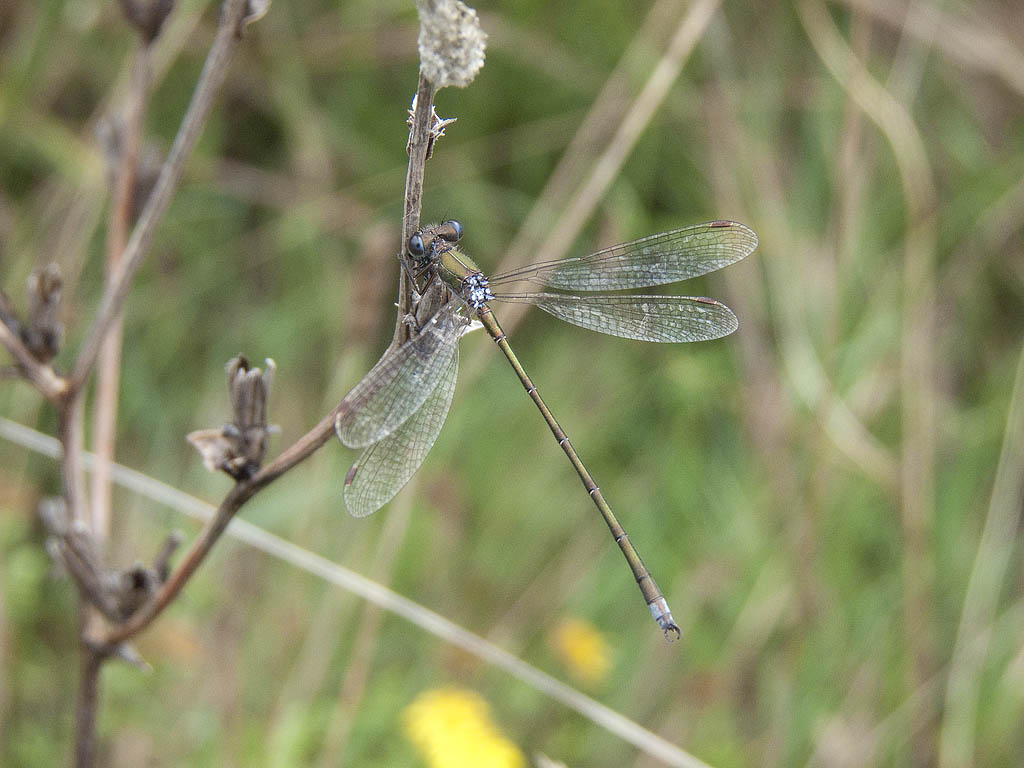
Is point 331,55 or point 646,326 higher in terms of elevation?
point 331,55

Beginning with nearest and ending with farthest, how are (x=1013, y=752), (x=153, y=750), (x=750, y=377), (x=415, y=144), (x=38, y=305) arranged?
(x=415, y=144) < (x=38, y=305) < (x=153, y=750) < (x=1013, y=752) < (x=750, y=377)

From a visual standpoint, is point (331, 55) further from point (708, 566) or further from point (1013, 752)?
point (1013, 752)

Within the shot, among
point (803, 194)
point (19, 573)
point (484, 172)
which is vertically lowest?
point (19, 573)

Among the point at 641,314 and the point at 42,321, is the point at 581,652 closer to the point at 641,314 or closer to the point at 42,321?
the point at 641,314

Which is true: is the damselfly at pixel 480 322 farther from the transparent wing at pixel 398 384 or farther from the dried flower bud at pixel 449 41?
the dried flower bud at pixel 449 41

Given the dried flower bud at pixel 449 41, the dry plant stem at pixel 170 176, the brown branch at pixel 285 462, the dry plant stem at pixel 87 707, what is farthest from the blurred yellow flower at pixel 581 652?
the dried flower bud at pixel 449 41

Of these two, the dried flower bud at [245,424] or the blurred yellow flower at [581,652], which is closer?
the dried flower bud at [245,424]

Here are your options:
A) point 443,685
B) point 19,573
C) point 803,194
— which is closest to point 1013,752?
point 443,685

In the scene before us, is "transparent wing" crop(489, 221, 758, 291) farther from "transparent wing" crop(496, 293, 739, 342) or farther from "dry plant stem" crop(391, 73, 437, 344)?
"dry plant stem" crop(391, 73, 437, 344)
